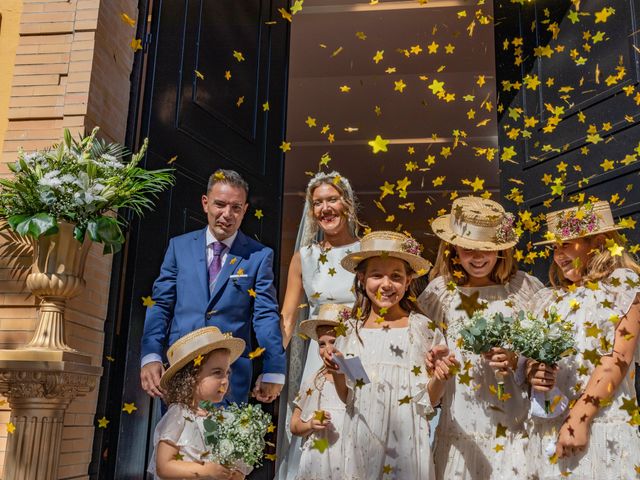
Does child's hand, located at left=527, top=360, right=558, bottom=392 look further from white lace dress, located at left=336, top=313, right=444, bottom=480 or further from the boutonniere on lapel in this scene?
the boutonniere on lapel

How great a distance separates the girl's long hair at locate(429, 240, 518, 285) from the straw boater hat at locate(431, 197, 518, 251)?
0.07 m

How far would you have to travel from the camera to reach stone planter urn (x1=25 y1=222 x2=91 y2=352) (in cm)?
323

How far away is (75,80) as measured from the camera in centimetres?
395

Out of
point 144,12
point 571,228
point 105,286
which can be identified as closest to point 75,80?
point 144,12

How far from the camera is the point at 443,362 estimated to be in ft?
9.80

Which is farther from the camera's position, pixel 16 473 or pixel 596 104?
pixel 596 104

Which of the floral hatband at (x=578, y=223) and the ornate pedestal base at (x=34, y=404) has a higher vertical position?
the floral hatband at (x=578, y=223)

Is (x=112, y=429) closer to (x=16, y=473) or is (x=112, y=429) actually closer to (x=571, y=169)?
(x=16, y=473)

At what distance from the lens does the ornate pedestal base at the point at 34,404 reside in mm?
3057

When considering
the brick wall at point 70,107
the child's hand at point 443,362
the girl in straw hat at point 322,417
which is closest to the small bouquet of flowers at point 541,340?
the child's hand at point 443,362

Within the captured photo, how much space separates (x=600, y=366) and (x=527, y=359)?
33 cm

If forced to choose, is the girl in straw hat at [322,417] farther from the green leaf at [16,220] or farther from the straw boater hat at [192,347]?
the green leaf at [16,220]

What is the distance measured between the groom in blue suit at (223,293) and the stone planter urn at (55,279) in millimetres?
658

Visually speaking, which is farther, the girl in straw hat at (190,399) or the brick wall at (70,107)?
the brick wall at (70,107)
